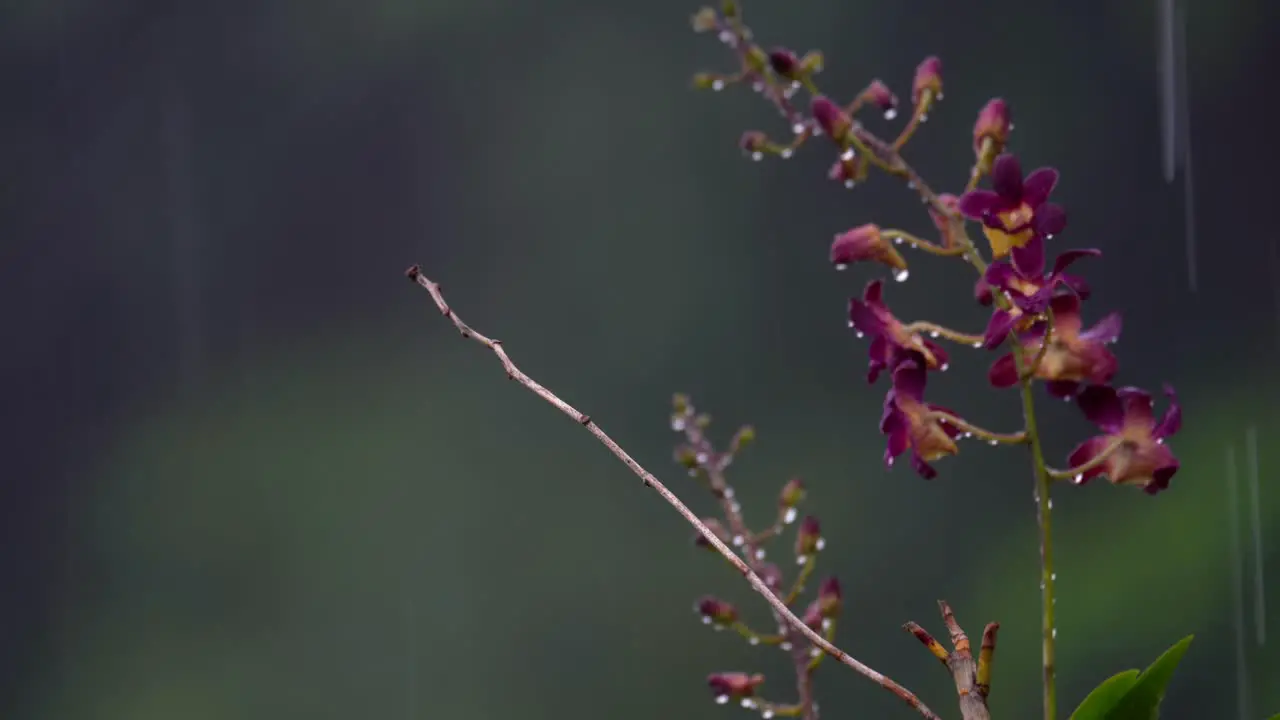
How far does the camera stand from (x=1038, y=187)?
380 millimetres

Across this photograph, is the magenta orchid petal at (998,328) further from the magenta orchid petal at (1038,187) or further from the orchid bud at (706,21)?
the orchid bud at (706,21)

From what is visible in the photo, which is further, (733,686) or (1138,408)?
(733,686)

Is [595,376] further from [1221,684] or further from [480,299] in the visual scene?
[1221,684]

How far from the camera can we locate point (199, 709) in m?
2.05

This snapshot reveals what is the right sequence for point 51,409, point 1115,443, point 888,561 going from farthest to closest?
point 51,409, point 888,561, point 1115,443

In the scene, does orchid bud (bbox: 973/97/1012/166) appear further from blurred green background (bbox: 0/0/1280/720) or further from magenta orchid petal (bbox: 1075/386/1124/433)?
blurred green background (bbox: 0/0/1280/720)

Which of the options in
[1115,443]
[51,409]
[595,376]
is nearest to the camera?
[1115,443]

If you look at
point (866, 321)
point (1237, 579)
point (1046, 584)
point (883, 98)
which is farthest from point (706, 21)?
point (1237, 579)

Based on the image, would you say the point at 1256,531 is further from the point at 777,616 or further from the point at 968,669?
the point at 968,669

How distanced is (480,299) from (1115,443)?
1.76m

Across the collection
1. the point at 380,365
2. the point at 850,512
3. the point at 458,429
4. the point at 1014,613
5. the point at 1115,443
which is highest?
the point at 380,365

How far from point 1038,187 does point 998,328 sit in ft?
0.18

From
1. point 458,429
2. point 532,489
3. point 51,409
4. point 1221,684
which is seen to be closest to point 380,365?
point 458,429

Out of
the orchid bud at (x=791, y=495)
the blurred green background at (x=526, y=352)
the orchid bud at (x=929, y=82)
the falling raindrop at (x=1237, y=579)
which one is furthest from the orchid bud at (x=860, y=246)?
the falling raindrop at (x=1237, y=579)
